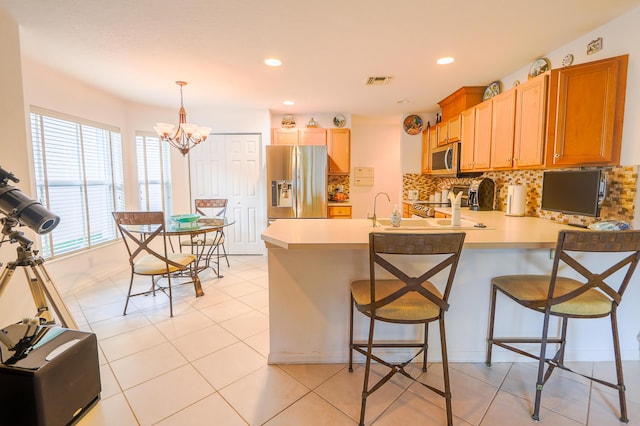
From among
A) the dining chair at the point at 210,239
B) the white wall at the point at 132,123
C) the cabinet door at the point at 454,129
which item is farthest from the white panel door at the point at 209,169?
the cabinet door at the point at 454,129

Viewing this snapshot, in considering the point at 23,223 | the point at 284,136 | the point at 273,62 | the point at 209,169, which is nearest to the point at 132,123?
the point at 209,169

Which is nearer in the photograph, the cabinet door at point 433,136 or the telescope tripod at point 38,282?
the telescope tripod at point 38,282

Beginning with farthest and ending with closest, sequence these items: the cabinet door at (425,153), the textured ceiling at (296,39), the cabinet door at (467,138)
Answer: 1. the cabinet door at (425,153)
2. the cabinet door at (467,138)
3. the textured ceiling at (296,39)

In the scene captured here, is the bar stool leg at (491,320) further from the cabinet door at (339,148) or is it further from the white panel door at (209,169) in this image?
the white panel door at (209,169)

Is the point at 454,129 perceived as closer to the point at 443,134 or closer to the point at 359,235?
the point at 443,134

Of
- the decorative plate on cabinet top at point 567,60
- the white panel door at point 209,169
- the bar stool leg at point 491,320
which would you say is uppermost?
the decorative plate on cabinet top at point 567,60

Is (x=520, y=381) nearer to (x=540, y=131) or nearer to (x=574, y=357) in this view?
(x=574, y=357)

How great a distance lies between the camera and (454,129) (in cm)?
394

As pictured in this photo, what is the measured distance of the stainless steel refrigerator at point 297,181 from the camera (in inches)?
176

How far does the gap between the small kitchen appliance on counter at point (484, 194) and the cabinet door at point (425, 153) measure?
1.20 meters

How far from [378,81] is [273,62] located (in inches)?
48.0

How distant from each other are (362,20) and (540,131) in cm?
167

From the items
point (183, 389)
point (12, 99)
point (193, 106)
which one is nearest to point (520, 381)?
point (183, 389)

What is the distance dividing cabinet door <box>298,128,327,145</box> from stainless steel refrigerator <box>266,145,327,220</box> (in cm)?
45
